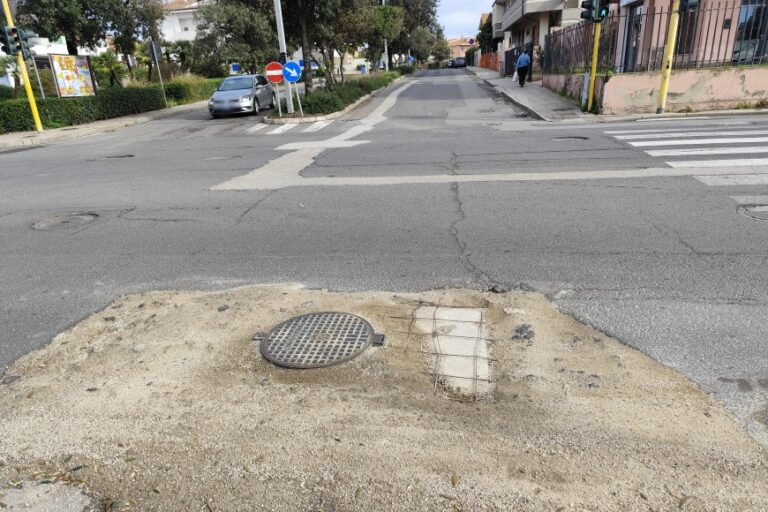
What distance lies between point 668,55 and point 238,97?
15334mm

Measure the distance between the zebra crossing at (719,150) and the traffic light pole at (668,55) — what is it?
2838mm

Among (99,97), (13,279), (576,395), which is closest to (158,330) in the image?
(13,279)

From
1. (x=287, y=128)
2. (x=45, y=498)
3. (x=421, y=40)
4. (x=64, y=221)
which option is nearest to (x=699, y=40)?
(x=287, y=128)

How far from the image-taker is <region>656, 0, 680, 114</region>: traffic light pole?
552 inches

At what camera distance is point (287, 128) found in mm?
17000

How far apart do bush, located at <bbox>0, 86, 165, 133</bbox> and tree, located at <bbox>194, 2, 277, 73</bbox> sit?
7.35 m

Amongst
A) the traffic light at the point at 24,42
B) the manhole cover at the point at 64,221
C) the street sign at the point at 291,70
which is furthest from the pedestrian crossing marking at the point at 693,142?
the traffic light at the point at 24,42

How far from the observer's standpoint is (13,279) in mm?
5102

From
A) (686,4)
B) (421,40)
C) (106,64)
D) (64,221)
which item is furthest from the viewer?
(421,40)

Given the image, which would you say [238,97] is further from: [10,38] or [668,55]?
[668,55]

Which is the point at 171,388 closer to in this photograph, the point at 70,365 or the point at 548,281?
the point at 70,365

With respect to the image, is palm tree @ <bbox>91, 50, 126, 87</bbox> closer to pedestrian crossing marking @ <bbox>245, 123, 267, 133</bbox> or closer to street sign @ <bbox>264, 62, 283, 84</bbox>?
pedestrian crossing marking @ <bbox>245, 123, 267, 133</bbox>

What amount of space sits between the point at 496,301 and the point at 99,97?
22.9 m

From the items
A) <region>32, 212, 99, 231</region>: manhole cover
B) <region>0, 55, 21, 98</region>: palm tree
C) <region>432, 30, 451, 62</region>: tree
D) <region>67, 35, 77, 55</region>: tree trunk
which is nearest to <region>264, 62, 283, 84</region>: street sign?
<region>32, 212, 99, 231</region>: manhole cover
